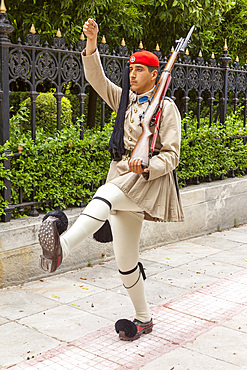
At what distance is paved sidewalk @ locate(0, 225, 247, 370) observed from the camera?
395cm

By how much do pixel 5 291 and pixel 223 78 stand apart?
16.5ft

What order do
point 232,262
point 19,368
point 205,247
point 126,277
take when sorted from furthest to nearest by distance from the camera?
point 205,247, point 232,262, point 126,277, point 19,368

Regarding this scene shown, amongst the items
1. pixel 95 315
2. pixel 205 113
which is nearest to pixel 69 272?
pixel 95 315

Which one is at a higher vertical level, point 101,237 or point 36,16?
point 36,16

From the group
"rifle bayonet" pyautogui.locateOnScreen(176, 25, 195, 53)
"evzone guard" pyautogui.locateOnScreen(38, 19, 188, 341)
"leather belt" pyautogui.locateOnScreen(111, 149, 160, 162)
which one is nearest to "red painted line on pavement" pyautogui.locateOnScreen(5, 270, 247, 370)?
"evzone guard" pyautogui.locateOnScreen(38, 19, 188, 341)

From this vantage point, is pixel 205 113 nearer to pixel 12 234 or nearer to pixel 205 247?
pixel 205 247

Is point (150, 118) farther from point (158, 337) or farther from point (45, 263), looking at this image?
point (158, 337)

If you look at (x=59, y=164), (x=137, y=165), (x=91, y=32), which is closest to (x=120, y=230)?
(x=137, y=165)

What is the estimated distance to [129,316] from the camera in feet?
15.5

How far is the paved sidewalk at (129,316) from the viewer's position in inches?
156

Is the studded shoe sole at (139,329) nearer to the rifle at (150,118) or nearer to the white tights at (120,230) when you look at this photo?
the white tights at (120,230)

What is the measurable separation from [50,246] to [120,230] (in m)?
0.85

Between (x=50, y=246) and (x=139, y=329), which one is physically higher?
(x=50, y=246)

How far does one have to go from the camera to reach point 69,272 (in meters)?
5.97
